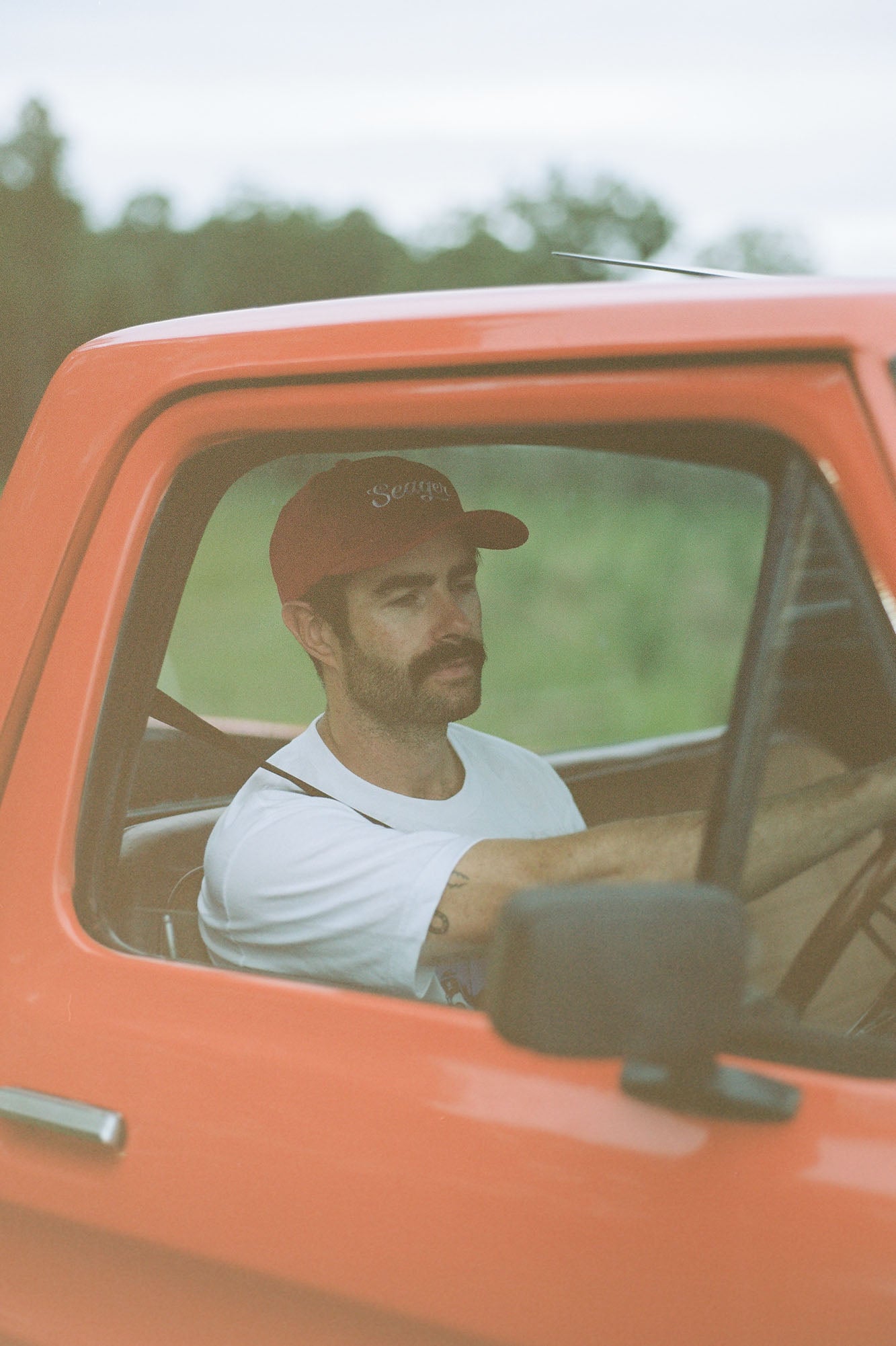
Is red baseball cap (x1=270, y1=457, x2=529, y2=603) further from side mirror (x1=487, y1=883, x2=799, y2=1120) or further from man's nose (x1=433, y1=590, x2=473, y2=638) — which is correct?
side mirror (x1=487, y1=883, x2=799, y2=1120)

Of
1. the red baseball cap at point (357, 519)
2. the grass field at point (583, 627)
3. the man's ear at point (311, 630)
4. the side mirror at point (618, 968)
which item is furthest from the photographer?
the grass field at point (583, 627)

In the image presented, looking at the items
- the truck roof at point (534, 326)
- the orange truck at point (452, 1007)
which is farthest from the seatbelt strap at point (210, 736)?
the truck roof at point (534, 326)

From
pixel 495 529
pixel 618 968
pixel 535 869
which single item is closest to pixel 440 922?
pixel 535 869

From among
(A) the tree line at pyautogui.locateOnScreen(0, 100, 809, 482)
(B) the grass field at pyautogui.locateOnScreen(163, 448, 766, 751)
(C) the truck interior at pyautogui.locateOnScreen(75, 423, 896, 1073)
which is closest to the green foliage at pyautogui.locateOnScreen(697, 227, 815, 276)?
(A) the tree line at pyautogui.locateOnScreen(0, 100, 809, 482)

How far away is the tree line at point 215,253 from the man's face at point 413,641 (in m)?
24.0

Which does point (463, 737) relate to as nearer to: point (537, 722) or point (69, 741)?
point (69, 741)

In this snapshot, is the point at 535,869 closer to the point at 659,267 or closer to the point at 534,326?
the point at 534,326

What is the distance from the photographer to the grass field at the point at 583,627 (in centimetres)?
885

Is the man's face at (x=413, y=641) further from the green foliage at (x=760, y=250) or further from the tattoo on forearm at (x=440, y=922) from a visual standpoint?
the green foliage at (x=760, y=250)

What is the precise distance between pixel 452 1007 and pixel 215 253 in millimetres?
38237

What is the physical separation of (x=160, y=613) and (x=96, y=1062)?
0.48 m

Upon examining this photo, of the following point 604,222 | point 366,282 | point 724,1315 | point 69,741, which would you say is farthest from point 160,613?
point 366,282

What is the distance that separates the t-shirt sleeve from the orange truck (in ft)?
0.47

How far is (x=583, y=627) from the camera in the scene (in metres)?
14.9
